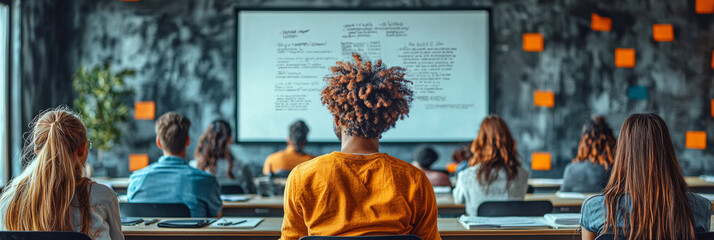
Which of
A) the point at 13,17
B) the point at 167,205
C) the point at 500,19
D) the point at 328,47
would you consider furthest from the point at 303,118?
the point at 167,205

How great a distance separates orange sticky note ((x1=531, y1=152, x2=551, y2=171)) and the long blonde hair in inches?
178

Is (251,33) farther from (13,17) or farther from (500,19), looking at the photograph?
(500,19)

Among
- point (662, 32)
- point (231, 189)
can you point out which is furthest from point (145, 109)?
point (662, 32)

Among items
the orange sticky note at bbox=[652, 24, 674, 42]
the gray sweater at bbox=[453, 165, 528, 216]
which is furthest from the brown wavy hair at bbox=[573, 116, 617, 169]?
the orange sticky note at bbox=[652, 24, 674, 42]

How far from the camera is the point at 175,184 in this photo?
291 centimetres

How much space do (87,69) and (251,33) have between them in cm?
163

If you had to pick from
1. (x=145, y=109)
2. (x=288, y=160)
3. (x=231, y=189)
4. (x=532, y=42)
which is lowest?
(x=231, y=189)

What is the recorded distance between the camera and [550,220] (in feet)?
8.15

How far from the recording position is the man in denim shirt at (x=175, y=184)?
9.53ft

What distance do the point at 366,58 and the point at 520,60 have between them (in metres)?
1.46

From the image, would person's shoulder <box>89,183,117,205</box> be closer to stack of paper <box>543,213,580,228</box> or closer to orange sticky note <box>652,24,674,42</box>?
stack of paper <box>543,213,580,228</box>

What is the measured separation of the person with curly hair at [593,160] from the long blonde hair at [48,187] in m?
2.95

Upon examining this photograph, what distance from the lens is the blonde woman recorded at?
1.81 metres

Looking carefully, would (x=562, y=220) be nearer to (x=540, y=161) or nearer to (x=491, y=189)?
(x=491, y=189)
